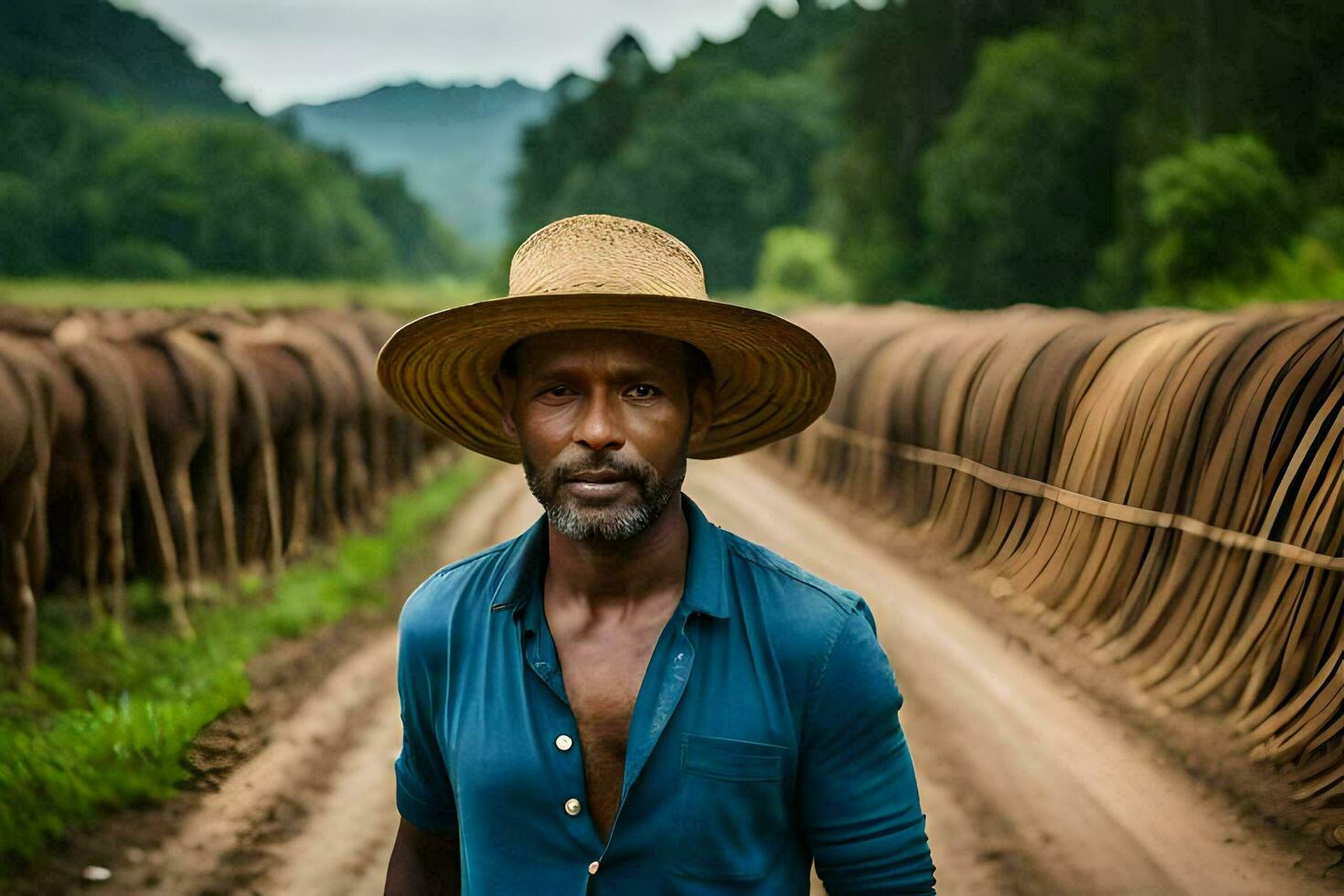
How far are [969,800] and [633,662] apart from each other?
193 centimetres

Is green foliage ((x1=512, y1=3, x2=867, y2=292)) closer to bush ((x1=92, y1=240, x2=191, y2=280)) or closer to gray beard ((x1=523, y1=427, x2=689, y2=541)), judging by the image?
bush ((x1=92, y1=240, x2=191, y2=280))

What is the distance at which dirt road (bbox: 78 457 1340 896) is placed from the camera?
2.45 meters

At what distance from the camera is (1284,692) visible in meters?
2.26

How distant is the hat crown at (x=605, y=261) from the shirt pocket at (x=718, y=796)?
0.60 m

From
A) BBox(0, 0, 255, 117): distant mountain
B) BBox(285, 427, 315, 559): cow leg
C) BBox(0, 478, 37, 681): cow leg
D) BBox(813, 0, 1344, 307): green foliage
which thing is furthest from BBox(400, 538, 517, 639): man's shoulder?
BBox(0, 0, 255, 117): distant mountain

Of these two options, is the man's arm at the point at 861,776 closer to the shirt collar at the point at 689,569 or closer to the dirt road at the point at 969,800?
the shirt collar at the point at 689,569

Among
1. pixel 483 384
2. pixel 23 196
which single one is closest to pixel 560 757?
pixel 483 384

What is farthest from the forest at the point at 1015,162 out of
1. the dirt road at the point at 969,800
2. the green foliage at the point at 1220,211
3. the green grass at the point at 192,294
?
the green grass at the point at 192,294

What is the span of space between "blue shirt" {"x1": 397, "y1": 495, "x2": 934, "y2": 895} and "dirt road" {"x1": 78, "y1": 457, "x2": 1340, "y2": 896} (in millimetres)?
1081

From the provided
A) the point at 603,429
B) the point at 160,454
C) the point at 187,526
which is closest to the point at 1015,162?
the point at 160,454

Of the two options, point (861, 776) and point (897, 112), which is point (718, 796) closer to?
point (861, 776)

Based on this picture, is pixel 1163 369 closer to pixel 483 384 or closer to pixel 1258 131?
pixel 483 384

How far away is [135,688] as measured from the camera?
179 inches

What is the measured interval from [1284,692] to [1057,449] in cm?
110
